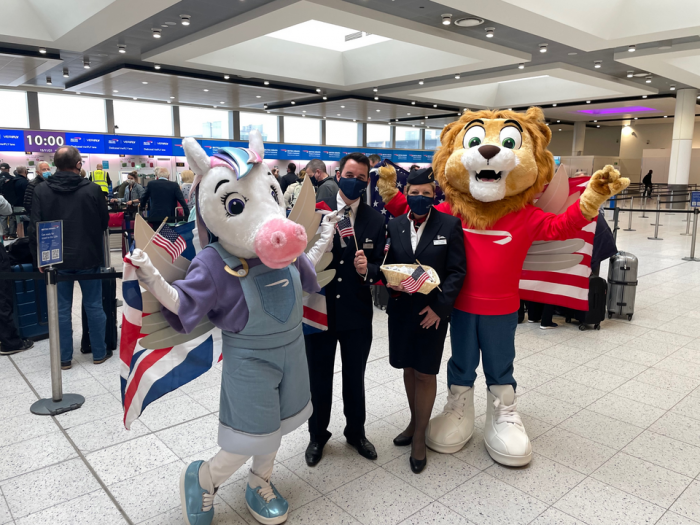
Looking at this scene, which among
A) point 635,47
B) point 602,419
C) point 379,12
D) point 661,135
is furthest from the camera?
point 661,135

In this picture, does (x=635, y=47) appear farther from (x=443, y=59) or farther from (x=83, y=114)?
(x=83, y=114)

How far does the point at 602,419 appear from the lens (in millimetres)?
3381

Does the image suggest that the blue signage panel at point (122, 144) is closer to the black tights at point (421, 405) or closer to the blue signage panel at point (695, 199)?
the blue signage panel at point (695, 199)

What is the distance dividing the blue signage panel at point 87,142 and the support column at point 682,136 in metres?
18.0

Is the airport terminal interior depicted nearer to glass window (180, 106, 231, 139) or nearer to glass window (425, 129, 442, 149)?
glass window (180, 106, 231, 139)

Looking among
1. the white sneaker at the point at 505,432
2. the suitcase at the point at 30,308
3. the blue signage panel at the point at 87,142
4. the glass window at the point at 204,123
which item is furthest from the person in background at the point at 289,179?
the glass window at the point at 204,123

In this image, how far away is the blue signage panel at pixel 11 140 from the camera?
14.1 meters

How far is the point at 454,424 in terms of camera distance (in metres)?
2.97

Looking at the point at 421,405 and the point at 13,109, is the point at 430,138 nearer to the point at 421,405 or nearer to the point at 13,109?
the point at 13,109

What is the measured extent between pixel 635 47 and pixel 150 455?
36.7ft

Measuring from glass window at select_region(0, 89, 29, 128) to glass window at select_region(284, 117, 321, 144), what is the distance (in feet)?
30.8

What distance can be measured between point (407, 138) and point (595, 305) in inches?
897

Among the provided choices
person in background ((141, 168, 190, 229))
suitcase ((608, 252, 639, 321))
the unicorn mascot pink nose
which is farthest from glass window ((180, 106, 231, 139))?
the unicorn mascot pink nose

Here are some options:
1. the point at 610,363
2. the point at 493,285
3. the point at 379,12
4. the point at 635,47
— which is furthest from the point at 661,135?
the point at 493,285
